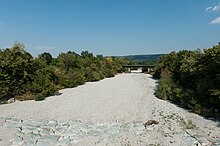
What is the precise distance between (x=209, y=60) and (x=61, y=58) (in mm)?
17990

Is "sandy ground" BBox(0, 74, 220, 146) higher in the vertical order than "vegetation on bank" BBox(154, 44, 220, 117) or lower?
lower

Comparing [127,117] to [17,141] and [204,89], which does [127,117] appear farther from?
[17,141]

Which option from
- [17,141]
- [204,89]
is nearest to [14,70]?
[17,141]

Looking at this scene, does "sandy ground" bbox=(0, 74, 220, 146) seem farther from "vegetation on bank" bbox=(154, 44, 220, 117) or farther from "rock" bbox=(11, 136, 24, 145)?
"vegetation on bank" bbox=(154, 44, 220, 117)

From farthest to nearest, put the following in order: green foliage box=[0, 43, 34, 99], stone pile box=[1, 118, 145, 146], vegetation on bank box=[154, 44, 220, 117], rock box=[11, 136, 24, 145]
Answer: green foliage box=[0, 43, 34, 99], vegetation on bank box=[154, 44, 220, 117], stone pile box=[1, 118, 145, 146], rock box=[11, 136, 24, 145]

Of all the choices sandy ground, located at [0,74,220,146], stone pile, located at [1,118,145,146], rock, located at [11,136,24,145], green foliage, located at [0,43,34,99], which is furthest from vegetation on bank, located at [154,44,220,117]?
green foliage, located at [0,43,34,99]

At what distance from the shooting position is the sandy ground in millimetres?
7277

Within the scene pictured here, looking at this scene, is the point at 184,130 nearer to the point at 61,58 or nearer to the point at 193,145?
the point at 193,145

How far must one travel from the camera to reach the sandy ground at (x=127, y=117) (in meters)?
7.28

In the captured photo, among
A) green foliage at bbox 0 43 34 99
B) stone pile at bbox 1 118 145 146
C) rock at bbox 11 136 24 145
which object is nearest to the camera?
rock at bbox 11 136 24 145

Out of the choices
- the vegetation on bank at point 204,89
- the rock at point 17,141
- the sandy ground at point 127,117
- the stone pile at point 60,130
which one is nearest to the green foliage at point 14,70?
the sandy ground at point 127,117

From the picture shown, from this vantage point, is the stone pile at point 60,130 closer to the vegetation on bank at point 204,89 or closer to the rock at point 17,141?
the rock at point 17,141

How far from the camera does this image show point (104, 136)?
7676mm

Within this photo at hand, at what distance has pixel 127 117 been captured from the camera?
394 inches
